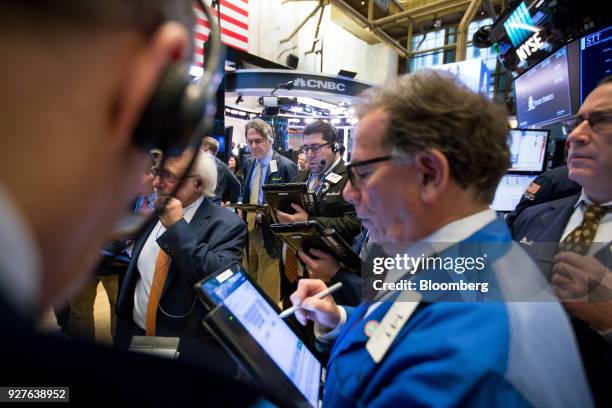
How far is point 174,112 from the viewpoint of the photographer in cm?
33

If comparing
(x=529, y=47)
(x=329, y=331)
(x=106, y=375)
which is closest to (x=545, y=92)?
(x=529, y=47)

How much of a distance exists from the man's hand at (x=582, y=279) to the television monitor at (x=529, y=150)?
8.81 ft

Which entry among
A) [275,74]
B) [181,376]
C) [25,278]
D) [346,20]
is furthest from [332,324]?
[346,20]

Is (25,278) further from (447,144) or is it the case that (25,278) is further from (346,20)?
(346,20)

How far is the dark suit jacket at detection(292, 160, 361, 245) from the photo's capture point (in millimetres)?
2256

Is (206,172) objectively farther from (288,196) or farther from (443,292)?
(443,292)

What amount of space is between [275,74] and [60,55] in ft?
23.2

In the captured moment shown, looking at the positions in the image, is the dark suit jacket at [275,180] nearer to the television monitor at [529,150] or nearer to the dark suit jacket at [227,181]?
the dark suit jacket at [227,181]

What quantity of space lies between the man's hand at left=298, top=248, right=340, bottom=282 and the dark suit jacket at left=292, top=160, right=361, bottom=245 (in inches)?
30.6

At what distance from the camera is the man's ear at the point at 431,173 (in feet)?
2.51

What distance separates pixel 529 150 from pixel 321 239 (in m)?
3.09

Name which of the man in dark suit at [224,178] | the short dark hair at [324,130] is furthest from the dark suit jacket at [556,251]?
the man in dark suit at [224,178]

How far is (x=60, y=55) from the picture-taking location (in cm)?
23

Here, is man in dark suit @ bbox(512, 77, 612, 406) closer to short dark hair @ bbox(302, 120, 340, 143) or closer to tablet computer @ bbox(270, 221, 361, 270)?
tablet computer @ bbox(270, 221, 361, 270)
